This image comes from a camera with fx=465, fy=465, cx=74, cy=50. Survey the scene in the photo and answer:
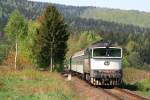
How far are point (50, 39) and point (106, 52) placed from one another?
4209cm

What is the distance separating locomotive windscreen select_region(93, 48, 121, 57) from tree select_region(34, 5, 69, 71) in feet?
131

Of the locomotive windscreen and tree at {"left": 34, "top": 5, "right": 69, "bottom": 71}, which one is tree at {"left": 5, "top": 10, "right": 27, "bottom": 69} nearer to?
tree at {"left": 34, "top": 5, "right": 69, "bottom": 71}

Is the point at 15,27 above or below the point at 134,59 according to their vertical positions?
above

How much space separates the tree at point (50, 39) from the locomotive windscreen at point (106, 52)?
4006 cm

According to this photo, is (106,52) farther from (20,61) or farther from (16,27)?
(16,27)

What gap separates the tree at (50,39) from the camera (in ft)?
245

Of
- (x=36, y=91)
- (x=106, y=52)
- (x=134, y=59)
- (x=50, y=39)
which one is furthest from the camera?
(x=134, y=59)

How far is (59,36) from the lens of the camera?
75500 mm

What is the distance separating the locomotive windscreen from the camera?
33.2 metres

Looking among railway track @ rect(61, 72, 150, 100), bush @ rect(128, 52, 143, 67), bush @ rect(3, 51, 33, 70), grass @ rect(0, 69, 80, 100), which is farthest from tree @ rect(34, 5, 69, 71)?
bush @ rect(128, 52, 143, 67)

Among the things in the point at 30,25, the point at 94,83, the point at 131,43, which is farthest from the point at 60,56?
the point at 131,43

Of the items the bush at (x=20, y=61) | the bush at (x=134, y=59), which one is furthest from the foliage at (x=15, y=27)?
the bush at (x=134, y=59)

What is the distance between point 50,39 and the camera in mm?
74812

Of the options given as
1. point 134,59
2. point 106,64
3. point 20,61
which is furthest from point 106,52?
point 134,59
